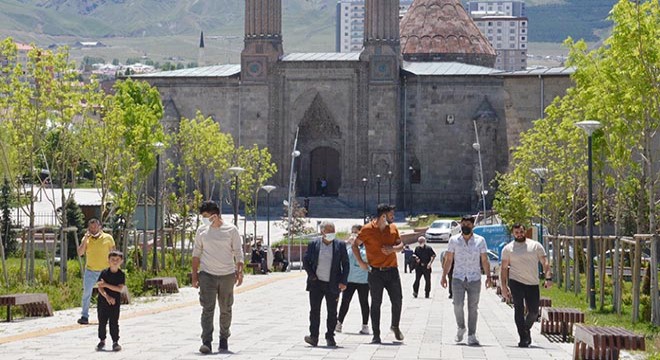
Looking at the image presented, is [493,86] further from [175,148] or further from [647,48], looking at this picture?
[647,48]

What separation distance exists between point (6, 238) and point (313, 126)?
95.1 feet

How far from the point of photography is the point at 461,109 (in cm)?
7325

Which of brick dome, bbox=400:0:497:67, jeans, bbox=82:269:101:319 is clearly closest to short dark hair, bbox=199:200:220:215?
jeans, bbox=82:269:101:319

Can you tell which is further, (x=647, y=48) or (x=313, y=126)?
(x=313, y=126)

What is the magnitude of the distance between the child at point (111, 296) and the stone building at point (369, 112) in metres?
54.3

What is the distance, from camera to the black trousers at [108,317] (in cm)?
1720

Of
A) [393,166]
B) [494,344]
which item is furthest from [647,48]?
[393,166]

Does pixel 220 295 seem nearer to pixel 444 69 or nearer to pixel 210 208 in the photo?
pixel 210 208

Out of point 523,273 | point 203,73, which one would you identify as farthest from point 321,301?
point 203,73

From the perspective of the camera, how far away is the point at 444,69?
75.3 metres

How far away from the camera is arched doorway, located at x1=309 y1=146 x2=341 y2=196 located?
76062 millimetres

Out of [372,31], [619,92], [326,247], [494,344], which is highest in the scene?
[372,31]

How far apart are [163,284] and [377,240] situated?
12493 mm

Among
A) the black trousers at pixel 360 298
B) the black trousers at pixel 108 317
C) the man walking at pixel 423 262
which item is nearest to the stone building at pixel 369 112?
the man walking at pixel 423 262
